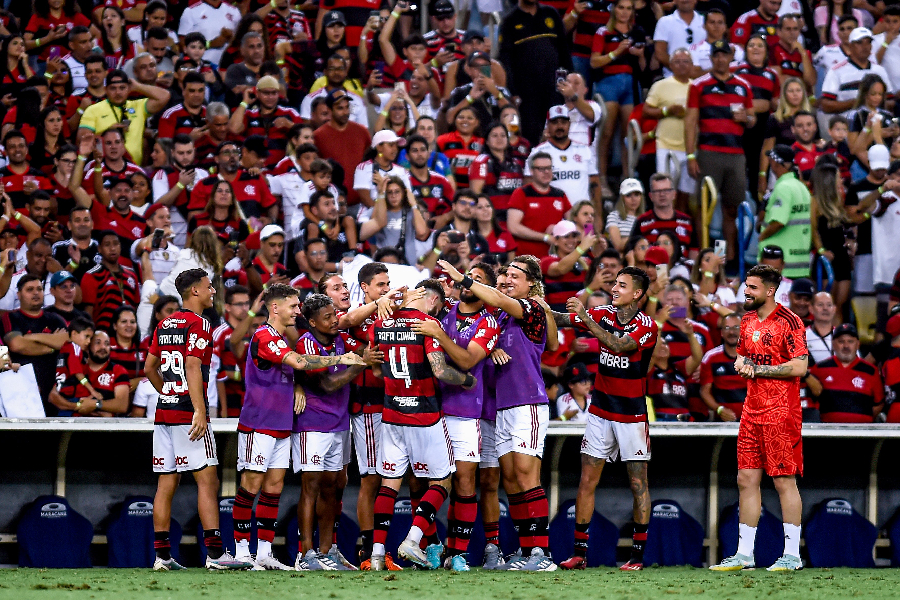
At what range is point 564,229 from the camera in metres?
12.6

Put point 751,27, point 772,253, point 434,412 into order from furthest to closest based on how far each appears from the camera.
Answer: point 751,27
point 772,253
point 434,412

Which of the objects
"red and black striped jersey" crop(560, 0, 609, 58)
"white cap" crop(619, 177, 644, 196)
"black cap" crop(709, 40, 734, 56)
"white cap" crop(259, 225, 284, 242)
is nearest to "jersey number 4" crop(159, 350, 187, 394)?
"white cap" crop(259, 225, 284, 242)

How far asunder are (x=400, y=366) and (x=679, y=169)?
23.4ft

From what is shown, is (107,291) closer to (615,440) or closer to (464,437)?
(464,437)

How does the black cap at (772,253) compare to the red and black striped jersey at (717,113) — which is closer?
the black cap at (772,253)

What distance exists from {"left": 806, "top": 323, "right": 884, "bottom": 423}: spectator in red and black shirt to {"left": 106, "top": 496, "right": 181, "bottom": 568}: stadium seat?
19.6 ft

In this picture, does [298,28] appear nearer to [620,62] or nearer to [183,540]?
[620,62]

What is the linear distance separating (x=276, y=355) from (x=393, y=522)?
2.19 m

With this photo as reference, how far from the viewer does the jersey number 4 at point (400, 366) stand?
8539mm

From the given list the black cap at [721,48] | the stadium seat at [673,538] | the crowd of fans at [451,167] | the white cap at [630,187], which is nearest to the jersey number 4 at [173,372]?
the crowd of fans at [451,167]

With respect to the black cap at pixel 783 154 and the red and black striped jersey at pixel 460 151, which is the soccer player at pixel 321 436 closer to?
the red and black striped jersey at pixel 460 151

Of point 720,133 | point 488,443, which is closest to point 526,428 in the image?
point 488,443

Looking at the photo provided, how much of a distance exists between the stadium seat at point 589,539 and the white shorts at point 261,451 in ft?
8.41

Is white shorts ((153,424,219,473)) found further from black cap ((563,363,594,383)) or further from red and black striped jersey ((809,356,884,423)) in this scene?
red and black striped jersey ((809,356,884,423))
